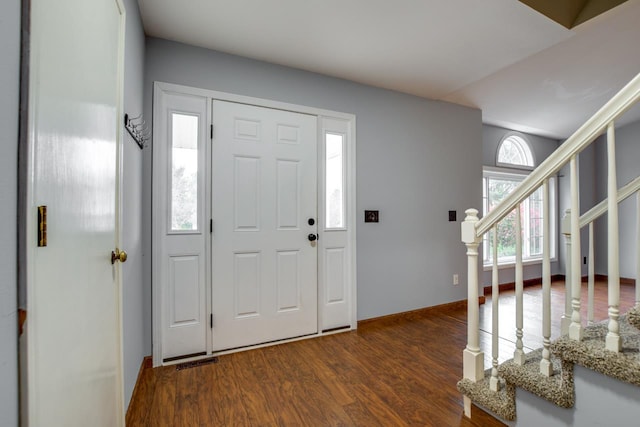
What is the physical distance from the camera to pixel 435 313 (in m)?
3.35

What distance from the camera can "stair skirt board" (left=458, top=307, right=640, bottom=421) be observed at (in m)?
1.12

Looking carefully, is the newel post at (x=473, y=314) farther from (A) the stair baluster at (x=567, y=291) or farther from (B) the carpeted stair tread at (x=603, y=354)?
(A) the stair baluster at (x=567, y=291)

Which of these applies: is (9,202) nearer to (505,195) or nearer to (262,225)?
(262,225)

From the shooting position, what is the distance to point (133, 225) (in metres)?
1.81

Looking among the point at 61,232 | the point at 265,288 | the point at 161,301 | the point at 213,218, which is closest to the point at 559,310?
the point at 265,288

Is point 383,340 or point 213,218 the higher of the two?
point 213,218

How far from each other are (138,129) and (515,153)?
534 centimetres

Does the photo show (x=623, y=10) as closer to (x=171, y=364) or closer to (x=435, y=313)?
(x=435, y=313)

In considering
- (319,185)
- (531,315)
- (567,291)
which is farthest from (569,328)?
(531,315)

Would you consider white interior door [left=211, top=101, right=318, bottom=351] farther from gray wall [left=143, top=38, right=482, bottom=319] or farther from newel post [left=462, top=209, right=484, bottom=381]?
newel post [left=462, top=209, right=484, bottom=381]

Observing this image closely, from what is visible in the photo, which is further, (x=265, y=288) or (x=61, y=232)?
(x=265, y=288)

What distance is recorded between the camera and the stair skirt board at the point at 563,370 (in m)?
1.12

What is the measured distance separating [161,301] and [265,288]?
31.2 inches

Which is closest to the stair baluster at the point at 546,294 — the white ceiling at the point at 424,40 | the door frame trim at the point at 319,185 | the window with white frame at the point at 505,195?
the white ceiling at the point at 424,40
